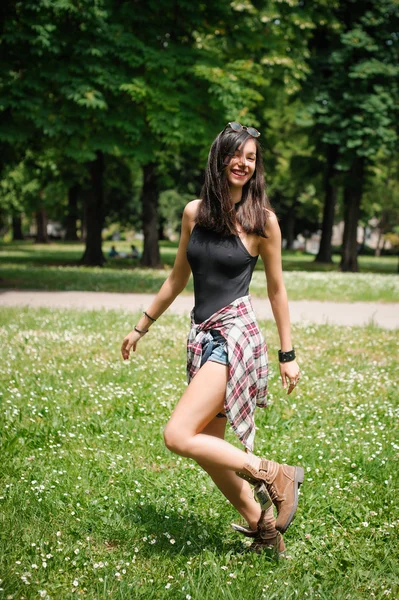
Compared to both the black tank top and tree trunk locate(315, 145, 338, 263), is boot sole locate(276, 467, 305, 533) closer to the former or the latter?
the black tank top

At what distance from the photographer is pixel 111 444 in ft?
Result: 17.9

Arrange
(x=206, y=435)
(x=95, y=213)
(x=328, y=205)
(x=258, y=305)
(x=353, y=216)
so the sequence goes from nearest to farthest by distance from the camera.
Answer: (x=206, y=435) → (x=258, y=305) → (x=95, y=213) → (x=353, y=216) → (x=328, y=205)

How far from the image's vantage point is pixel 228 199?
3.74m

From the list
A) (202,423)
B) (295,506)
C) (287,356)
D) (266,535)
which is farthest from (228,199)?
(266,535)

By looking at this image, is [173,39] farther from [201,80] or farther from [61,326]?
[61,326]

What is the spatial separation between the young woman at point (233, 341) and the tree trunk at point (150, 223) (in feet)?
76.5

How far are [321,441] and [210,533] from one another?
184 cm

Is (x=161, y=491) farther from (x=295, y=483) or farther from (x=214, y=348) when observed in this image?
(x=214, y=348)

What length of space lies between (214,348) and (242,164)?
3.56 feet

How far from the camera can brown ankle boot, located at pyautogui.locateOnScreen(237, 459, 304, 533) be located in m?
3.61

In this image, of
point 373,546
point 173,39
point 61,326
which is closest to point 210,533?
point 373,546

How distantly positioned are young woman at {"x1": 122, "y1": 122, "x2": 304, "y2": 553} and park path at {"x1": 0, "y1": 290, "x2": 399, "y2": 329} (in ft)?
28.5

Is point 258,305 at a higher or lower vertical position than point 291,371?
lower

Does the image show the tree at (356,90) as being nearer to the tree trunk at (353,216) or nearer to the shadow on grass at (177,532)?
the tree trunk at (353,216)
